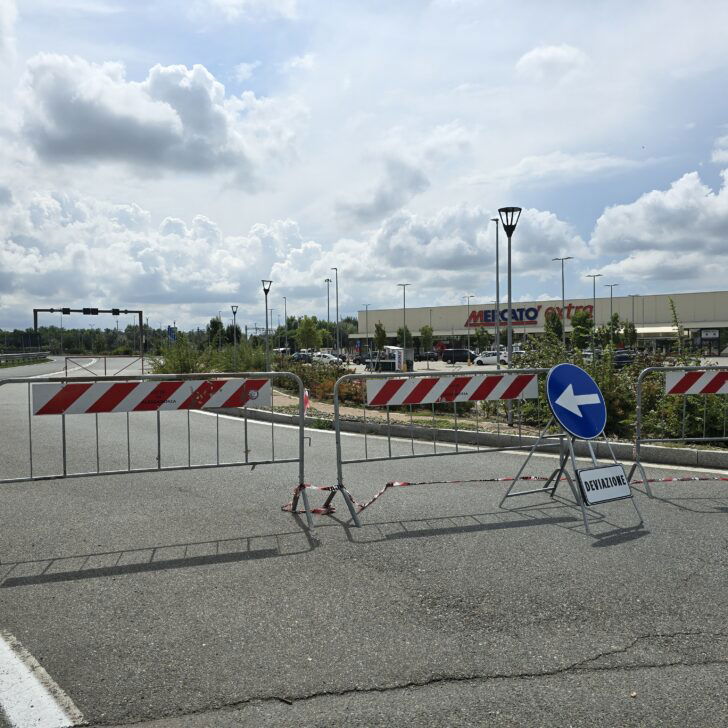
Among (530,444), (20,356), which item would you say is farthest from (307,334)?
(530,444)

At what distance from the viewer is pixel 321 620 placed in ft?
14.6

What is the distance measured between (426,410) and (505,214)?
15.4 feet

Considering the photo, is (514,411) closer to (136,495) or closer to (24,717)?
(136,495)

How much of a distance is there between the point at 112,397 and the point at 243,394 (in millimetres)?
1260

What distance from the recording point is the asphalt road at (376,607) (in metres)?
3.49

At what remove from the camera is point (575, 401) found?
7215mm

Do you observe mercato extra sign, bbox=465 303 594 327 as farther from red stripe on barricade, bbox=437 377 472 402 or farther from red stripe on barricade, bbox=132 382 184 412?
red stripe on barricade, bbox=132 382 184 412

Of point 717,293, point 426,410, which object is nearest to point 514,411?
point 426,410

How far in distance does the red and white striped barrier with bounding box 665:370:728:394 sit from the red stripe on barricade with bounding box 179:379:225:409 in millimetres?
5513

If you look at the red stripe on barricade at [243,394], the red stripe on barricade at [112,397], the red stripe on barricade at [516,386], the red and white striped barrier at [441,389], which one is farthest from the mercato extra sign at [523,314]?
the red stripe on barricade at [112,397]

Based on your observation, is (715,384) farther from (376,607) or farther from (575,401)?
(376,607)

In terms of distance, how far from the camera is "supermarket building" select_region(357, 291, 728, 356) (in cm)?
7300

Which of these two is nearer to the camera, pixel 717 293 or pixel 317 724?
pixel 317 724

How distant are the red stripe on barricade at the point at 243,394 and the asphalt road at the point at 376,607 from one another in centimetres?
110
